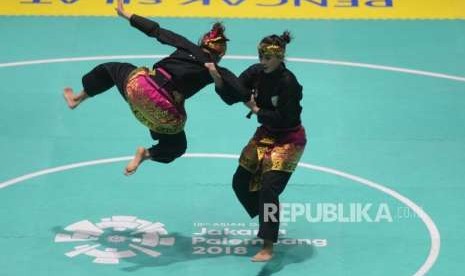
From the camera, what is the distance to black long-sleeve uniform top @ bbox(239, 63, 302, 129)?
9.44m

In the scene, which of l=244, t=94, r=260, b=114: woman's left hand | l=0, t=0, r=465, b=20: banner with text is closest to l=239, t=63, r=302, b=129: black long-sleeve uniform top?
l=244, t=94, r=260, b=114: woman's left hand

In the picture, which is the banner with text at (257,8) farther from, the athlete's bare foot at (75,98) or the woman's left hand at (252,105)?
the woman's left hand at (252,105)

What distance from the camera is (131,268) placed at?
32.1 ft

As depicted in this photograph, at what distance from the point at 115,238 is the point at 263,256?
151 cm

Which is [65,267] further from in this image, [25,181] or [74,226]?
[25,181]

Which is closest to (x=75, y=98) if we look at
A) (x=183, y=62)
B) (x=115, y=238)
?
(x=183, y=62)

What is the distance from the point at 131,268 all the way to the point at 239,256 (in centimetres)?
107

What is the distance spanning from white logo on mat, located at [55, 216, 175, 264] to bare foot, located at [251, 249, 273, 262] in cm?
89

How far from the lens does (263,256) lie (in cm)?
996

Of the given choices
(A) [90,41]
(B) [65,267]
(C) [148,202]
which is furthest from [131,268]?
(A) [90,41]

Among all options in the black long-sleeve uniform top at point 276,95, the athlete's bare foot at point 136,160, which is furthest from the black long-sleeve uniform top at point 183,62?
the athlete's bare foot at point 136,160

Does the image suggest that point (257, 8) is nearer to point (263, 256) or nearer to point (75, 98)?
point (75, 98)

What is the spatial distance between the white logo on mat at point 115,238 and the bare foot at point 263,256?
2.93 ft

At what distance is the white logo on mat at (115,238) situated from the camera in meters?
10.0
